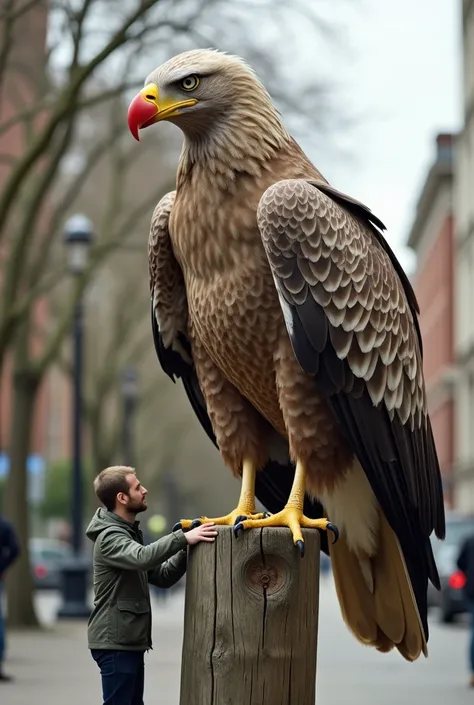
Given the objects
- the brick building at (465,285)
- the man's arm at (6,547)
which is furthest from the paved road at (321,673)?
the brick building at (465,285)

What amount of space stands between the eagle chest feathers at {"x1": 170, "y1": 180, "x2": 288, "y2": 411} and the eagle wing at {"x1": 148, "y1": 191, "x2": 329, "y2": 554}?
338mm

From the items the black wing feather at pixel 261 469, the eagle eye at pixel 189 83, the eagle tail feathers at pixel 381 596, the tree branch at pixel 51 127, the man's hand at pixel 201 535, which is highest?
the tree branch at pixel 51 127

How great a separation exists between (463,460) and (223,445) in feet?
172

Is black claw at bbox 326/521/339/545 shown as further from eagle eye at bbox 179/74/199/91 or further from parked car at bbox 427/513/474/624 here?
parked car at bbox 427/513/474/624

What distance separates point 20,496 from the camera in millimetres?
21547

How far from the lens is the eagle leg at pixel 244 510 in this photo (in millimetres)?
6102

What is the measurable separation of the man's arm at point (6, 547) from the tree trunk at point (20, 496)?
6722mm

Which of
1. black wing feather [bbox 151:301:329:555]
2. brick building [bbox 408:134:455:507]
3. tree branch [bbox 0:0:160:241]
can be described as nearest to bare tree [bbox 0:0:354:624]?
tree branch [bbox 0:0:160:241]

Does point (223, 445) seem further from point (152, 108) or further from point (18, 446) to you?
point (18, 446)

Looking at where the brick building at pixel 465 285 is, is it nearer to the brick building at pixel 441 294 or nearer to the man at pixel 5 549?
the brick building at pixel 441 294

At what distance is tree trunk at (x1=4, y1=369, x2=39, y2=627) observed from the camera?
836 inches

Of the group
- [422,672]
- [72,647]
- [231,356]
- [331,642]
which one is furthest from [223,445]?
[331,642]

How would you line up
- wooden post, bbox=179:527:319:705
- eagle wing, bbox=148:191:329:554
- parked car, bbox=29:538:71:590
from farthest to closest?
parked car, bbox=29:538:71:590 → eagle wing, bbox=148:191:329:554 → wooden post, bbox=179:527:319:705

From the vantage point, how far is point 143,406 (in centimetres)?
4872
